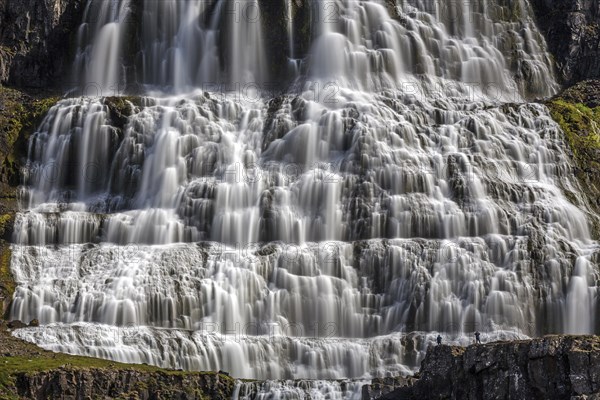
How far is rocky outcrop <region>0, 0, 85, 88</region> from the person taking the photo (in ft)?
316

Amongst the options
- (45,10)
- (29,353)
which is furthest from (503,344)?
(45,10)

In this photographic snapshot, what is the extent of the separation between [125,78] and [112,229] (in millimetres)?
20552

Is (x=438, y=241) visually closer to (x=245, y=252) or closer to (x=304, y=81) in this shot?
(x=245, y=252)

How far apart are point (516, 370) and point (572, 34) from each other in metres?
53.9

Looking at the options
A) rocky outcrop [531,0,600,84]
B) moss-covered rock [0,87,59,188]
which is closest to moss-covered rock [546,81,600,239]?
rocky outcrop [531,0,600,84]

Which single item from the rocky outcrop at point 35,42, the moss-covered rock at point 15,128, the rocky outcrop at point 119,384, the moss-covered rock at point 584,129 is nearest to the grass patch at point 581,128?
the moss-covered rock at point 584,129

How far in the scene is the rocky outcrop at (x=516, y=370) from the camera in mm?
49531

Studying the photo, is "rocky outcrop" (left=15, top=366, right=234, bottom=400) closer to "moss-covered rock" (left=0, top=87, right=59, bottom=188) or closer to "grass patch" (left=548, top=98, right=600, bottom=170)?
"moss-covered rock" (left=0, top=87, right=59, bottom=188)

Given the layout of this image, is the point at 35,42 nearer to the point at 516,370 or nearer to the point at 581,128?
the point at 581,128

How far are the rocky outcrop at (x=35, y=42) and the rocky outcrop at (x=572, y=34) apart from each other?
3707 centimetres

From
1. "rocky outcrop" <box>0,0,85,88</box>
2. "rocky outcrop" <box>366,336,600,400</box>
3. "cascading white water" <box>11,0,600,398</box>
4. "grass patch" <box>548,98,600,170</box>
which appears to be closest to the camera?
"rocky outcrop" <box>366,336,600,400</box>

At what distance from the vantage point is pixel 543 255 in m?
73.9

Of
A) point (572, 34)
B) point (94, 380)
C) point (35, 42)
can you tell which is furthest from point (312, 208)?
point (572, 34)

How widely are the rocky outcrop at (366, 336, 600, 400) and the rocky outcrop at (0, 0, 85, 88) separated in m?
50.2
